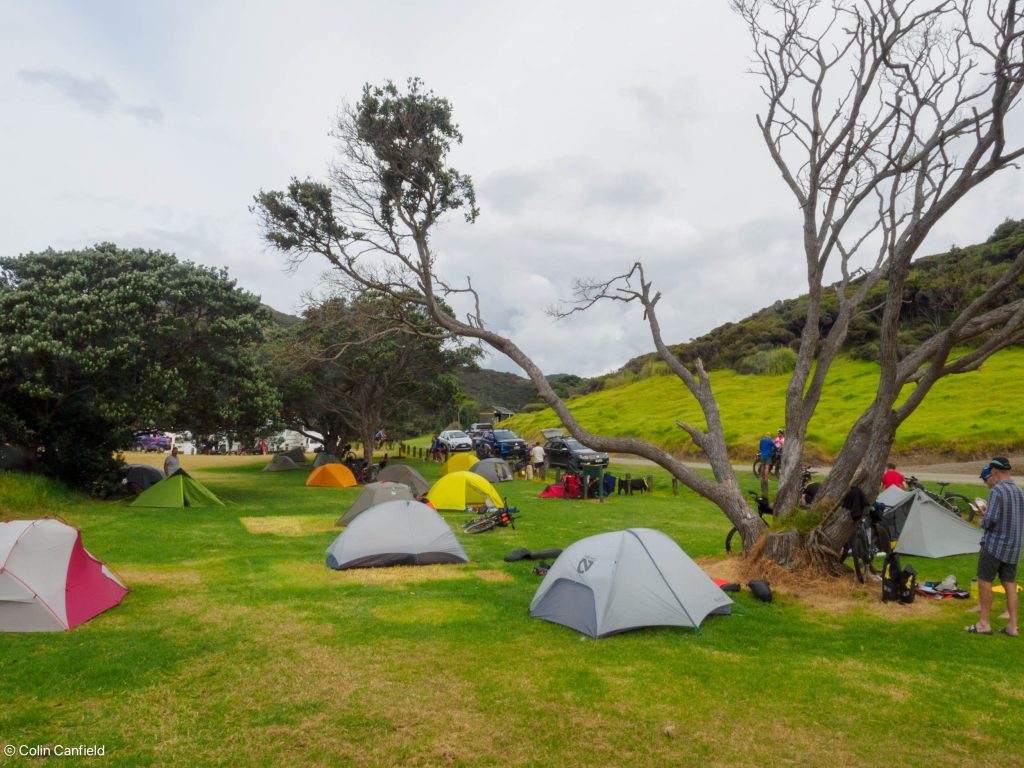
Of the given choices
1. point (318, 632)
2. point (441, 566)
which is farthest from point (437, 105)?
point (318, 632)

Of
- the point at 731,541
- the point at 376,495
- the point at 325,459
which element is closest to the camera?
the point at 731,541

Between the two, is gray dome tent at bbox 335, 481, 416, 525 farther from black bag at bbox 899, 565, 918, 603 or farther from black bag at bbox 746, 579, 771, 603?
black bag at bbox 899, 565, 918, 603

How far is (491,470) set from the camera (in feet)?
93.4

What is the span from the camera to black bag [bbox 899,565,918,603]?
920 cm

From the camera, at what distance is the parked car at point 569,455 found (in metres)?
31.3

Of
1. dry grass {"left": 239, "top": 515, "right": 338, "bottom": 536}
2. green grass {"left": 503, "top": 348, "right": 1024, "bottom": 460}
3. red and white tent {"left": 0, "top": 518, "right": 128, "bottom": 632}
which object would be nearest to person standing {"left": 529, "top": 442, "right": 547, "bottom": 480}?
green grass {"left": 503, "top": 348, "right": 1024, "bottom": 460}

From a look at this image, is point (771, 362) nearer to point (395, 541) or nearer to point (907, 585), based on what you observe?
point (907, 585)

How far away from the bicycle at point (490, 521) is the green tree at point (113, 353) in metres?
9.07

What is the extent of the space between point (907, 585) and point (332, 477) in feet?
75.2

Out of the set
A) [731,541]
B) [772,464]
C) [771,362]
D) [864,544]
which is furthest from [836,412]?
[864,544]

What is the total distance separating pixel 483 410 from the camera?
99.6 metres

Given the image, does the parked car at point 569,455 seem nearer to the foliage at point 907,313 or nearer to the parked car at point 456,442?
the parked car at point 456,442

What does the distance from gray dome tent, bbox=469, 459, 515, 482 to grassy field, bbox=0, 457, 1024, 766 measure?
675 inches

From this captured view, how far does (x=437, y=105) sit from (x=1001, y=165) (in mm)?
9950
